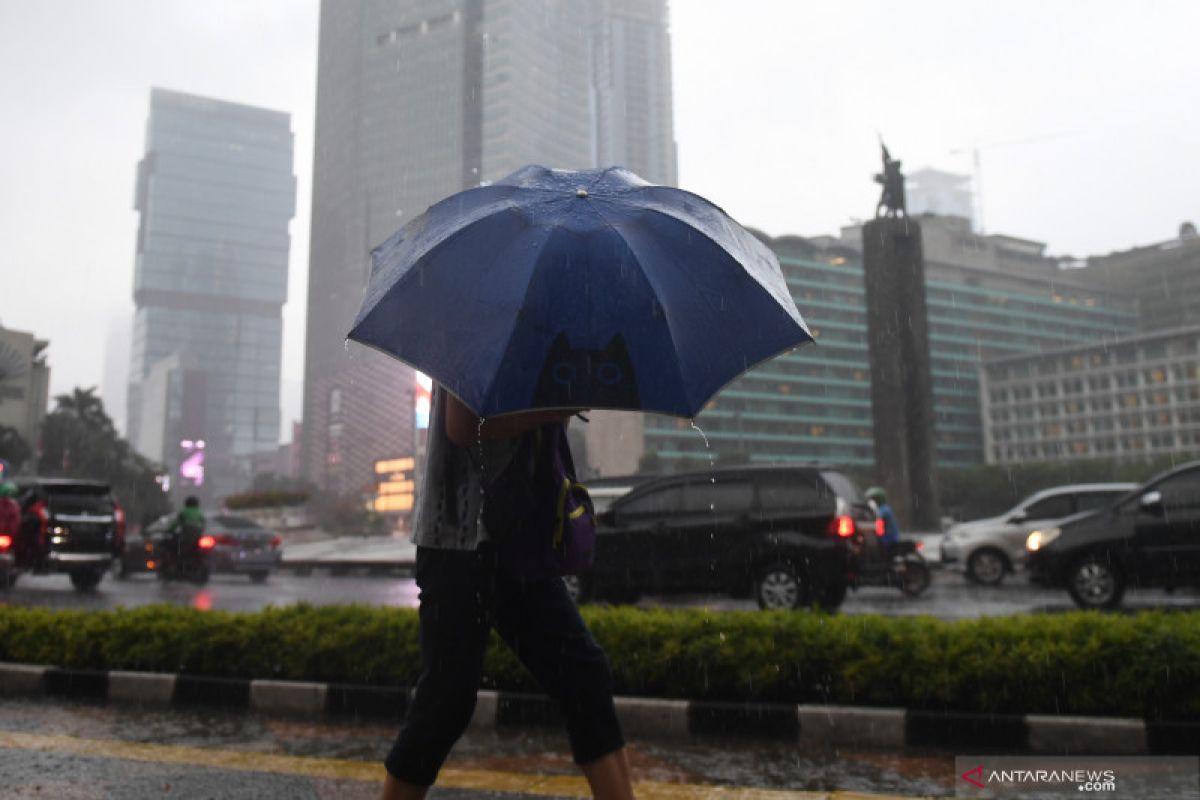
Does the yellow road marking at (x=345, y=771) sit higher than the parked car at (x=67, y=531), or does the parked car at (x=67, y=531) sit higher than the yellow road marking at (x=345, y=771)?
the parked car at (x=67, y=531)

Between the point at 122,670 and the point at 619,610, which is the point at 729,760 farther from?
the point at 122,670

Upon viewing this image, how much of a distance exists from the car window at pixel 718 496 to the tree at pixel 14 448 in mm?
58034

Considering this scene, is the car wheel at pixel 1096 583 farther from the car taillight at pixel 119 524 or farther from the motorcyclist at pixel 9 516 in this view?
the motorcyclist at pixel 9 516

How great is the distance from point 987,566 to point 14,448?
197 feet

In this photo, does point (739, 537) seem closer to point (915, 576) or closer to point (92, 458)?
point (915, 576)

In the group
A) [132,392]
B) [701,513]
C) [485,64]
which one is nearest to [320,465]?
[485,64]

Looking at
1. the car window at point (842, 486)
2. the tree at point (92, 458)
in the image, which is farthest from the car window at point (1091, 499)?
the tree at point (92, 458)

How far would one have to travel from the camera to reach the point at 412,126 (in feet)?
407

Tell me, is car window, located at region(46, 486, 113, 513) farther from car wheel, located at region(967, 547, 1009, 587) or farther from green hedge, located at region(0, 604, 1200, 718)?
car wheel, located at region(967, 547, 1009, 587)

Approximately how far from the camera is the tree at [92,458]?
65.3 m

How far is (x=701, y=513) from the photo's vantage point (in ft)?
33.1

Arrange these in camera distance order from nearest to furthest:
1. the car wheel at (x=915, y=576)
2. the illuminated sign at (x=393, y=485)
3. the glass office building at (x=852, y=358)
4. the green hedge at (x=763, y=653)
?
1. the green hedge at (x=763, y=653)
2. the car wheel at (x=915, y=576)
3. the glass office building at (x=852, y=358)
4. the illuminated sign at (x=393, y=485)

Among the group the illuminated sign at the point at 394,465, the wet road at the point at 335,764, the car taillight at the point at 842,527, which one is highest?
the illuminated sign at the point at 394,465

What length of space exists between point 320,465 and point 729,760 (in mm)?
139871
